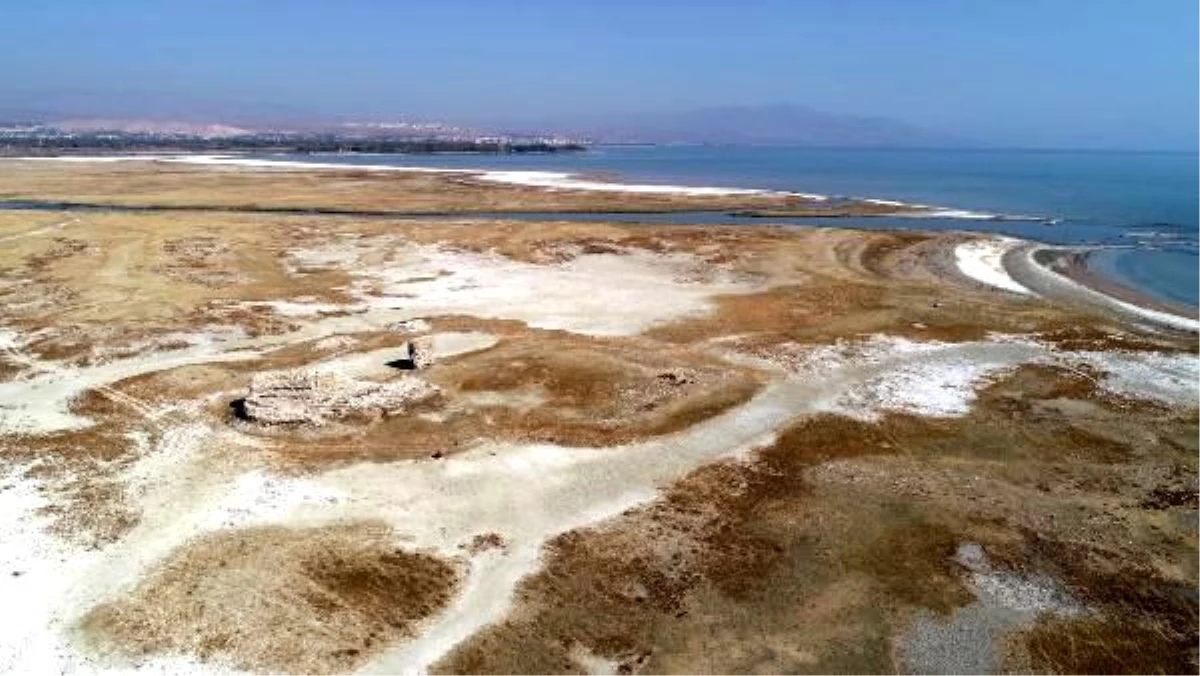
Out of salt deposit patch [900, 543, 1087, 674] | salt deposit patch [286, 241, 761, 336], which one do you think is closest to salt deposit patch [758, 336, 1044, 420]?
salt deposit patch [286, 241, 761, 336]

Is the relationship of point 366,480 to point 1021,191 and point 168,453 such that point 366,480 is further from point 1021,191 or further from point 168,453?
point 1021,191

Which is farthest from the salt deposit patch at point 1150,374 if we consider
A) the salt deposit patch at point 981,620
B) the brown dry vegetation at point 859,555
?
the salt deposit patch at point 981,620

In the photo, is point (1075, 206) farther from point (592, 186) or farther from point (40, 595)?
point (40, 595)

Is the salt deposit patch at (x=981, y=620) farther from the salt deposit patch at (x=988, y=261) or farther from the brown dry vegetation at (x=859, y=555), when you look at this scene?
the salt deposit patch at (x=988, y=261)

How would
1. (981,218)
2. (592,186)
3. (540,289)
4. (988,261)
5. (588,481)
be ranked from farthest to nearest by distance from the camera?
(592,186) < (981,218) < (988,261) < (540,289) < (588,481)

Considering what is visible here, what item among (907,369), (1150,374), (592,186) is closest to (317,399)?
(907,369)

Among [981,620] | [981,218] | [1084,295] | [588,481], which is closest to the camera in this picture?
[981,620]
